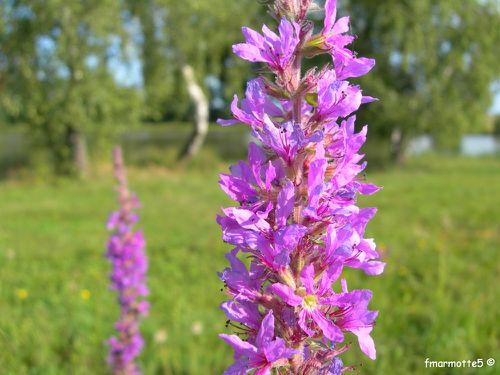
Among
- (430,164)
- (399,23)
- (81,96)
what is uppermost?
(399,23)

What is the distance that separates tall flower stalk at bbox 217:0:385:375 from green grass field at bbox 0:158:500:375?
2858 mm

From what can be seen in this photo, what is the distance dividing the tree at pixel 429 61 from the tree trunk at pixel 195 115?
7761mm

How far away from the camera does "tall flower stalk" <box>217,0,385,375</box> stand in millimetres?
1287

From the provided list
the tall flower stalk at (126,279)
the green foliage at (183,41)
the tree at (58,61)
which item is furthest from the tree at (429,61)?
the tall flower stalk at (126,279)

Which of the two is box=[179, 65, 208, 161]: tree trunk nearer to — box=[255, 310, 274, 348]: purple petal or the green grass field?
the green grass field

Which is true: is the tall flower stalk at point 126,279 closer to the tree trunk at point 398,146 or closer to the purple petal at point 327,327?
the purple petal at point 327,327

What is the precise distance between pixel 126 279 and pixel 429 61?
67.1 ft

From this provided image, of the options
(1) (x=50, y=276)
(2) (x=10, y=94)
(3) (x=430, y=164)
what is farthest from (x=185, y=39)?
(1) (x=50, y=276)

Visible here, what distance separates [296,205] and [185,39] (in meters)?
22.8

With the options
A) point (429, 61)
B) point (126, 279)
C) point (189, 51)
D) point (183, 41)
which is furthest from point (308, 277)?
point (189, 51)

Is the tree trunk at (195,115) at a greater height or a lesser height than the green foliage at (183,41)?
lesser

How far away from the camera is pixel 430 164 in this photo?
24047mm

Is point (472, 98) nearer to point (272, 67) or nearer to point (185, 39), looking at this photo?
point (185, 39)

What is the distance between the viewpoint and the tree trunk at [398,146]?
79.2 feet
